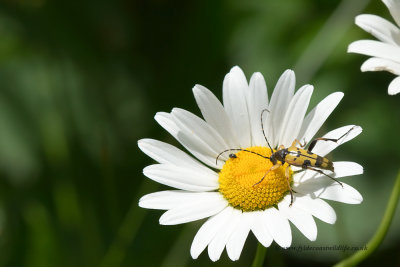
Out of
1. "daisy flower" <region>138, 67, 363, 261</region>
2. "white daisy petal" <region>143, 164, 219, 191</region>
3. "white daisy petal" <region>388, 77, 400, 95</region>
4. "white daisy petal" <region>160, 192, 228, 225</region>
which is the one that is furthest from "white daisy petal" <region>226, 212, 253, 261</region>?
"white daisy petal" <region>388, 77, 400, 95</region>

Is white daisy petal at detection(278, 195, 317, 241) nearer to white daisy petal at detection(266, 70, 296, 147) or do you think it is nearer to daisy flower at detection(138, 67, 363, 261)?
daisy flower at detection(138, 67, 363, 261)

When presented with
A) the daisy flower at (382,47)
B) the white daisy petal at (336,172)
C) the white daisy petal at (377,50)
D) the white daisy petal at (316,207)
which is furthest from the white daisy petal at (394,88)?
the white daisy petal at (316,207)

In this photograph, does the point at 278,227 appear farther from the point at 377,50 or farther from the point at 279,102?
the point at 377,50

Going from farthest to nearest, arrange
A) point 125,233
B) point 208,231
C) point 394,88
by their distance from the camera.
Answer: point 125,233 < point 208,231 < point 394,88

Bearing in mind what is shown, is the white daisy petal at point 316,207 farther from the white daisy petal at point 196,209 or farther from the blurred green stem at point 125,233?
the blurred green stem at point 125,233

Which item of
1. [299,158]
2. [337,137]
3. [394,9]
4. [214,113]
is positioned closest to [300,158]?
[299,158]

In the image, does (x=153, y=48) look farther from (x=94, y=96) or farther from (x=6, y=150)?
(x=6, y=150)

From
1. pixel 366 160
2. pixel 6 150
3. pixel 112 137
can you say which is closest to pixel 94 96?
pixel 112 137
